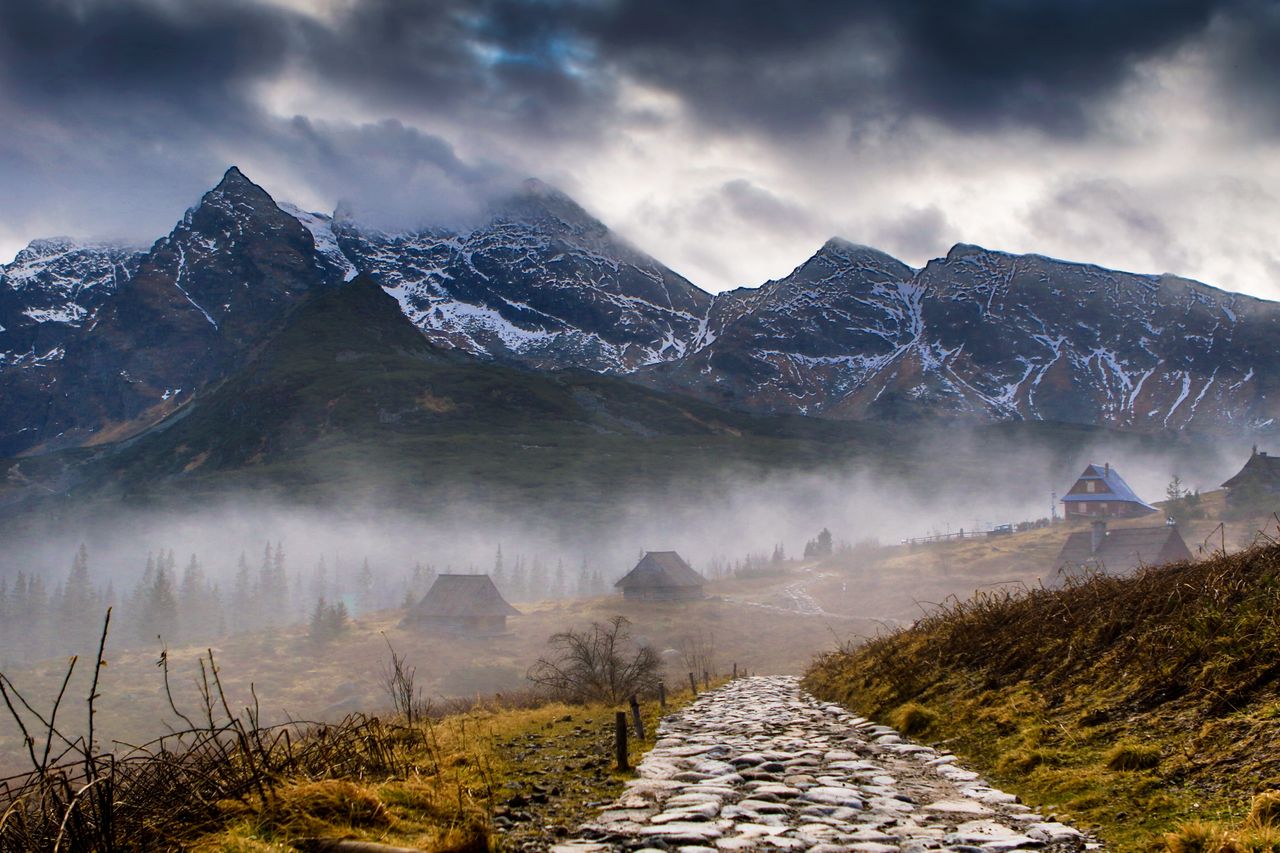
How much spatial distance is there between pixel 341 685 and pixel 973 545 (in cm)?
9962

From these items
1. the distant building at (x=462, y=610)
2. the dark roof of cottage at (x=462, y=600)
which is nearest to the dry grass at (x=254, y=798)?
the distant building at (x=462, y=610)

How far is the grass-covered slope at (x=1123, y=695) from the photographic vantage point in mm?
8250

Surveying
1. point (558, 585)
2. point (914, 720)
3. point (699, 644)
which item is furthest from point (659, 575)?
point (914, 720)

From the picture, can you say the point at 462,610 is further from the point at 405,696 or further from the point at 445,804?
the point at 445,804

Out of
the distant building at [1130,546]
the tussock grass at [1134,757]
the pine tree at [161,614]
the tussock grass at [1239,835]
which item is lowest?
the pine tree at [161,614]

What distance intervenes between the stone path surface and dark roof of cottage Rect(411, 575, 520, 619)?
98.0 m

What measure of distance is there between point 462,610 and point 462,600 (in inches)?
73.6

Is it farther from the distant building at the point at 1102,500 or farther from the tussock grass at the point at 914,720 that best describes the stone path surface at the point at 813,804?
the distant building at the point at 1102,500

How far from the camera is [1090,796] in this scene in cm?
873

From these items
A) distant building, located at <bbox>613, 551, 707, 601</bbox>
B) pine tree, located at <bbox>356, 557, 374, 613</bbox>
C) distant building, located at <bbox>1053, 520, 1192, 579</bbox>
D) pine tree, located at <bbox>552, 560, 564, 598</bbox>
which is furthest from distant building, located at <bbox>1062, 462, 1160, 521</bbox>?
pine tree, located at <bbox>356, 557, 374, 613</bbox>

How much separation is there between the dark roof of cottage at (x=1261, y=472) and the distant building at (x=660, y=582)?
82271mm

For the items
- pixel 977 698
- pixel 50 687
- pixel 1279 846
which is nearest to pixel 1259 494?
pixel 977 698

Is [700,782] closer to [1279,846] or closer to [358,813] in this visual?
[358,813]

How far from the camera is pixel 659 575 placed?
128 meters
